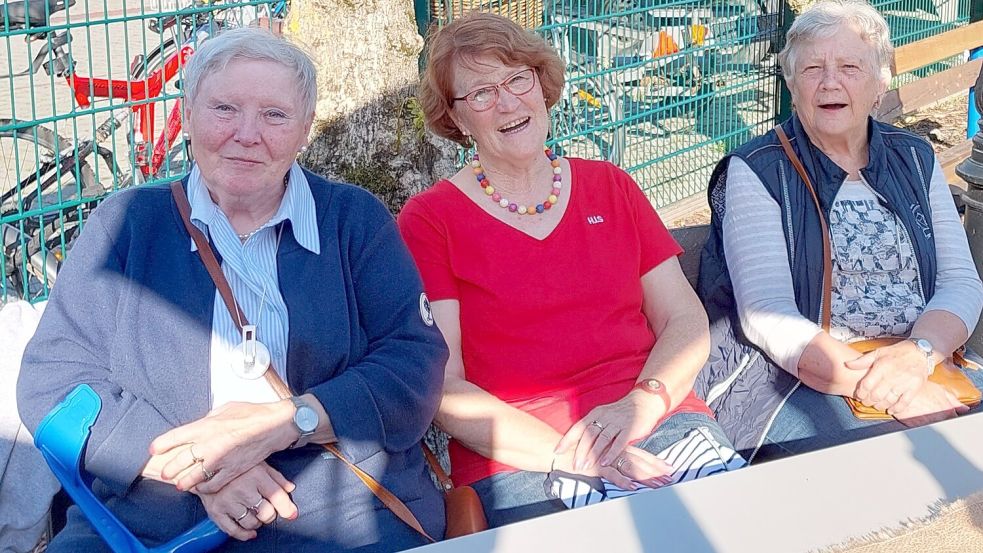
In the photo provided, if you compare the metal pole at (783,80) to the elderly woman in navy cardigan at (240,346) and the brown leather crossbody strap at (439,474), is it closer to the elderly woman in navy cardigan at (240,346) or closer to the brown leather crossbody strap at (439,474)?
the brown leather crossbody strap at (439,474)

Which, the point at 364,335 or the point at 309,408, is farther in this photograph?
the point at 364,335

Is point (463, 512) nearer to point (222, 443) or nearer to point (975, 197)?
point (222, 443)

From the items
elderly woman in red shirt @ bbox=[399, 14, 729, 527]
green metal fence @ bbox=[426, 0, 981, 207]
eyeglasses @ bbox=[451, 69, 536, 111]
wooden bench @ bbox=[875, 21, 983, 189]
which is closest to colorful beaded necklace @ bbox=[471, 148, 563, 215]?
elderly woman in red shirt @ bbox=[399, 14, 729, 527]

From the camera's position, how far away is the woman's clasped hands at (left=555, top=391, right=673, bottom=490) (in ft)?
7.47

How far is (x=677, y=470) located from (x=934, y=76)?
5.16m

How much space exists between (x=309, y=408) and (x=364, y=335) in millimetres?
246

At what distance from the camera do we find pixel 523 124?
2639mm

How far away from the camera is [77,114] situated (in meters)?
2.96

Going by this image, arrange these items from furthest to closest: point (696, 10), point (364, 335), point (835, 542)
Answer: point (696, 10) < point (364, 335) < point (835, 542)

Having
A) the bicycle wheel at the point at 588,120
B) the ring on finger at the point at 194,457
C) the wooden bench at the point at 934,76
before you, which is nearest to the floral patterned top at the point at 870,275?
the ring on finger at the point at 194,457

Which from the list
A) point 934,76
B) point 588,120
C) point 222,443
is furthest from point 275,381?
point 934,76

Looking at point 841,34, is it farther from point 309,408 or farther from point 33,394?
point 33,394

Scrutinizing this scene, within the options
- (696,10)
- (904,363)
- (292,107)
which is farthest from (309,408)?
(696,10)

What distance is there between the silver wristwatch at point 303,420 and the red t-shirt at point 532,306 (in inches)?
20.8
